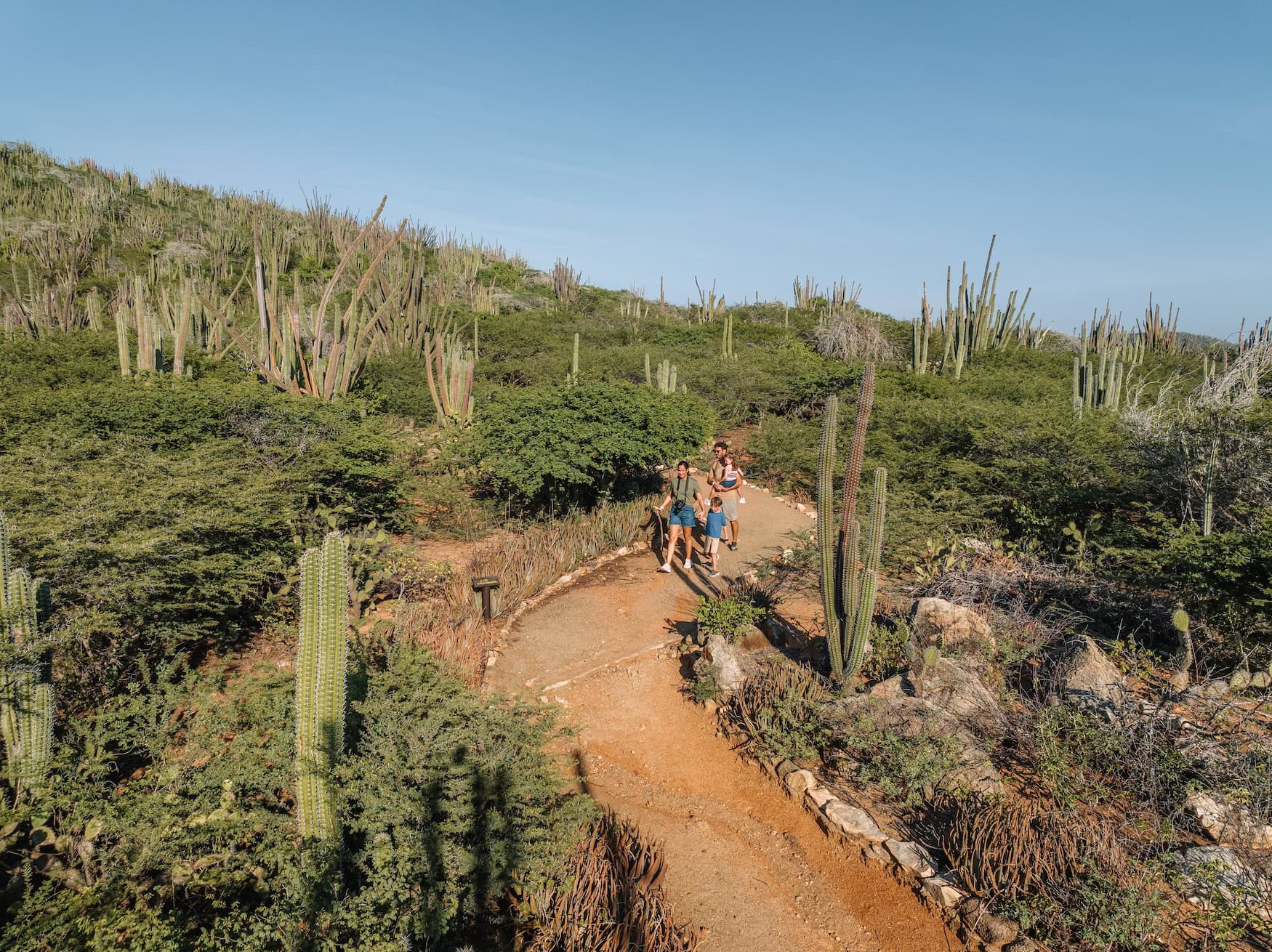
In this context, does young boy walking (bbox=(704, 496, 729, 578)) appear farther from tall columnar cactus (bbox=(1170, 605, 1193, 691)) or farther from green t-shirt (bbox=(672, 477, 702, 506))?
tall columnar cactus (bbox=(1170, 605, 1193, 691))

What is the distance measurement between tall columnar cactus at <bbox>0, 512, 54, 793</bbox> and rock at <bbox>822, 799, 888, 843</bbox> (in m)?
4.73

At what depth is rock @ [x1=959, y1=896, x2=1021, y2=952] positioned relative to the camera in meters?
3.28

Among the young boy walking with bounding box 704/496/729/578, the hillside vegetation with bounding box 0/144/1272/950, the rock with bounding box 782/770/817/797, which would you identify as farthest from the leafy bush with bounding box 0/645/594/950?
the young boy walking with bounding box 704/496/729/578

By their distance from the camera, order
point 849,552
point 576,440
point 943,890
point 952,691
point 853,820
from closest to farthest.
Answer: point 943,890 < point 853,820 < point 952,691 < point 849,552 < point 576,440

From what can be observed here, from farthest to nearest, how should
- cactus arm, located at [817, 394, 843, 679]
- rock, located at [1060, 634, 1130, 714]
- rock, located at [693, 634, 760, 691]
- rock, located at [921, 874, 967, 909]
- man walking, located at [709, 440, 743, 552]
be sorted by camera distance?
man walking, located at [709, 440, 743, 552], rock, located at [693, 634, 760, 691], cactus arm, located at [817, 394, 843, 679], rock, located at [1060, 634, 1130, 714], rock, located at [921, 874, 967, 909]

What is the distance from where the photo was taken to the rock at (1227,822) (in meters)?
3.67

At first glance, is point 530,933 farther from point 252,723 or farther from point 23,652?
point 23,652

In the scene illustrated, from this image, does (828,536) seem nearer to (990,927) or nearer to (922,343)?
(990,927)

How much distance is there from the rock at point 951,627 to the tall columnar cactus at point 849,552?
2.79ft

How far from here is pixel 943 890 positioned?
356 centimetres

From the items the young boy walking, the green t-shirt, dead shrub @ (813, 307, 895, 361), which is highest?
dead shrub @ (813, 307, 895, 361)

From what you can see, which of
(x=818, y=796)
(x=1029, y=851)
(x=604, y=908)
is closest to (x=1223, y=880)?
(x=1029, y=851)

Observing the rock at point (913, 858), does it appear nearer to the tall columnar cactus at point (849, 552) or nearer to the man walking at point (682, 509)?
the tall columnar cactus at point (849, 552)

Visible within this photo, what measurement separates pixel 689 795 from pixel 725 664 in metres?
1.30
